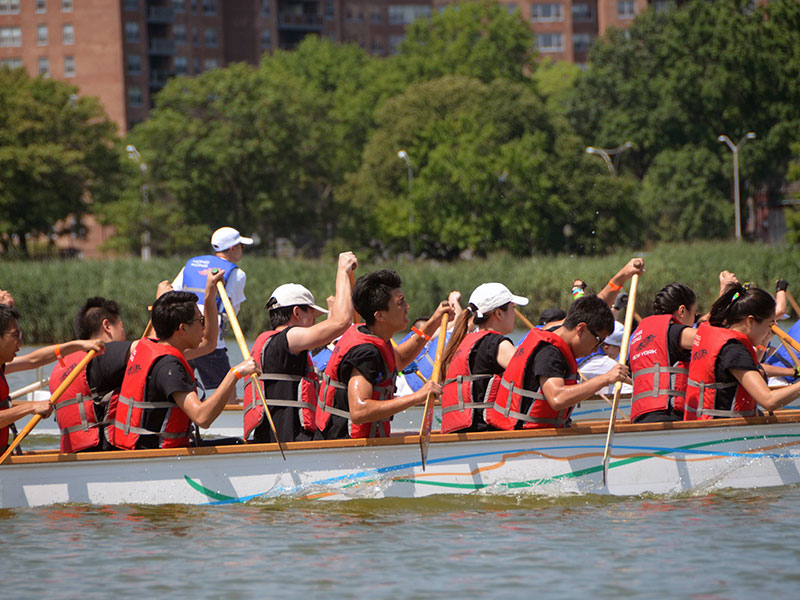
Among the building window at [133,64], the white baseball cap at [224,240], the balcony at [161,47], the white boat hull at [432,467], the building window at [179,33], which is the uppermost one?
the building window at [179,33]

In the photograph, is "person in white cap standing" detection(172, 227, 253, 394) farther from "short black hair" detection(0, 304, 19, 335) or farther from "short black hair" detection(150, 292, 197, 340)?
"short black hair" detection(150, 292, 197, 340)

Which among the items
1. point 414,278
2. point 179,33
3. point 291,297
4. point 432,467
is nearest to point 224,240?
point 291,297

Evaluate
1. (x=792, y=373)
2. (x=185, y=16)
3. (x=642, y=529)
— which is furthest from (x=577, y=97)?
(x=642, y=529)

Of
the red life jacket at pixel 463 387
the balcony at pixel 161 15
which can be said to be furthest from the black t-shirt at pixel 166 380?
the balcony at pixel 161 15

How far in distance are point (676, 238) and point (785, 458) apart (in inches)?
1918

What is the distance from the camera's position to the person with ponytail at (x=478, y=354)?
8977 millimetres

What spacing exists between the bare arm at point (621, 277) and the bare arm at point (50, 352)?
3562mm

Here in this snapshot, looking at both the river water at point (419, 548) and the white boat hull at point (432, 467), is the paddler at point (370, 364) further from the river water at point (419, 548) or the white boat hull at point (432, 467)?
the river water at point (419, 548)

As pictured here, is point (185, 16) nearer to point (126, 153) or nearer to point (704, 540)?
point (126, 153)

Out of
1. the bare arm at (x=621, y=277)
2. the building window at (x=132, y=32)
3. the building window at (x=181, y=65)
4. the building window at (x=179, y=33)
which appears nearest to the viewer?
the bare arm at (x=621, y=277)

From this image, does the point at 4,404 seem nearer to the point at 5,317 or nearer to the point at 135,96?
the point at 5,317

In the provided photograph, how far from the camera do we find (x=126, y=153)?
194 feet

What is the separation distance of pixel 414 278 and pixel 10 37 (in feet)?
170

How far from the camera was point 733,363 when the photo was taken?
8.90 m
